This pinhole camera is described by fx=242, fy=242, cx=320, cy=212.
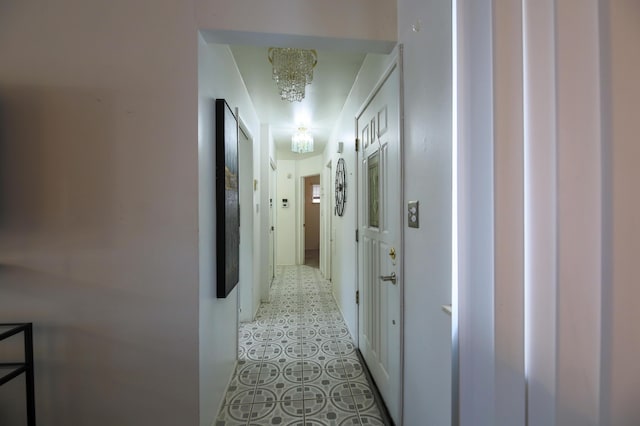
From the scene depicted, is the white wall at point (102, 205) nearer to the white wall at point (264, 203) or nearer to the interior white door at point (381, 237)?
the interior white door at point (381, 237)

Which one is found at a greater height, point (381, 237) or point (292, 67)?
point (292, 67)

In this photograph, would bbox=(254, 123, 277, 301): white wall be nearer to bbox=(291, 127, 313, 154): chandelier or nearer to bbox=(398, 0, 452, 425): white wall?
bbox=(291, 127, 313, 154): chandelier

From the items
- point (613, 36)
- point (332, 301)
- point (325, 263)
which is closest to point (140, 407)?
point (613, 36)

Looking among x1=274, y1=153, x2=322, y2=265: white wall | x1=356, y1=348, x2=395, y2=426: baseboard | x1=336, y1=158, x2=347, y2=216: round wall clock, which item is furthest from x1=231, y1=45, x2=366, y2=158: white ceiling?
x1=356, y1=348, x2=395, y2=426: baseboard

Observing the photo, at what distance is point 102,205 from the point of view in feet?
3.78

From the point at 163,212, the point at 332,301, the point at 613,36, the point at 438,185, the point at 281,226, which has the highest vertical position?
the point at 613,36

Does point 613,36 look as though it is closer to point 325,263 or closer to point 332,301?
point 332,301

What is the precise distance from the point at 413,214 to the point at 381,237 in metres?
0.50

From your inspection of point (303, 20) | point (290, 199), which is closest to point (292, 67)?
point (303, 20)

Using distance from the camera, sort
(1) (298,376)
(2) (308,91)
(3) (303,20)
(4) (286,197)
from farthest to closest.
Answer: (4) (286,197) < (2) (308,91) < (1) (298,376) < (3) (303,20)

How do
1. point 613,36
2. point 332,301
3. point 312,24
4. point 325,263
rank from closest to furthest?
1. point 613,36
2. point 312,24
3. point 332,301
4. point 325,263

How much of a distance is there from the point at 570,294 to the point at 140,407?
1.67m

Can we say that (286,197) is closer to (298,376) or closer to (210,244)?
(298,376)

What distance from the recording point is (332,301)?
3426 mm
